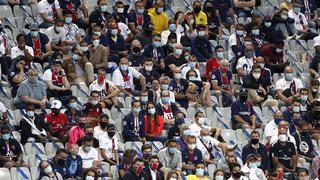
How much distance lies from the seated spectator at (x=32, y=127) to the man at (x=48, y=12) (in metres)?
3.52

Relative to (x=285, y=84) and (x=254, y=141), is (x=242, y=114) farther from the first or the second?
(x=285, y=84)

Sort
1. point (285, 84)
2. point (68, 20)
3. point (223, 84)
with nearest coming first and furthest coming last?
point (223, 84) → point (68, 20) → point (285, 84)

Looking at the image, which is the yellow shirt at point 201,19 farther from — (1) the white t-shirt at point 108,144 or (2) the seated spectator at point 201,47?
(1) the white t-shirt at point 108,144

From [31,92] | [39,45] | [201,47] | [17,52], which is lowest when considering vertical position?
[31,92]

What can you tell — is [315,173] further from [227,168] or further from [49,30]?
[49,30]

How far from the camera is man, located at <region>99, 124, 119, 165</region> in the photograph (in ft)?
89.3

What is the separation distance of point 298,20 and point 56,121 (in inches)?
294

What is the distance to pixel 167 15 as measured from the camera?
106ft

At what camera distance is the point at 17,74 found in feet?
93.5

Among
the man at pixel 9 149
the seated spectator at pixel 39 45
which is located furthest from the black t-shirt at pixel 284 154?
the man at pixel 9 149

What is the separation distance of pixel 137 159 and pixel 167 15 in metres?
6.33

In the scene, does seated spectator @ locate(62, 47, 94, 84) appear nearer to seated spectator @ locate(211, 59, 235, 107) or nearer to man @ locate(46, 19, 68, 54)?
man @ locate(46, 19, 68, 54)

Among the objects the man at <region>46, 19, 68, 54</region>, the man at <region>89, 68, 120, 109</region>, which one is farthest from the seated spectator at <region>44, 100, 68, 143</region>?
the man at <region>46, 19, 68, 54</region>

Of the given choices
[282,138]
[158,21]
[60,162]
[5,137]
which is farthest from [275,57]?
[5,137]
